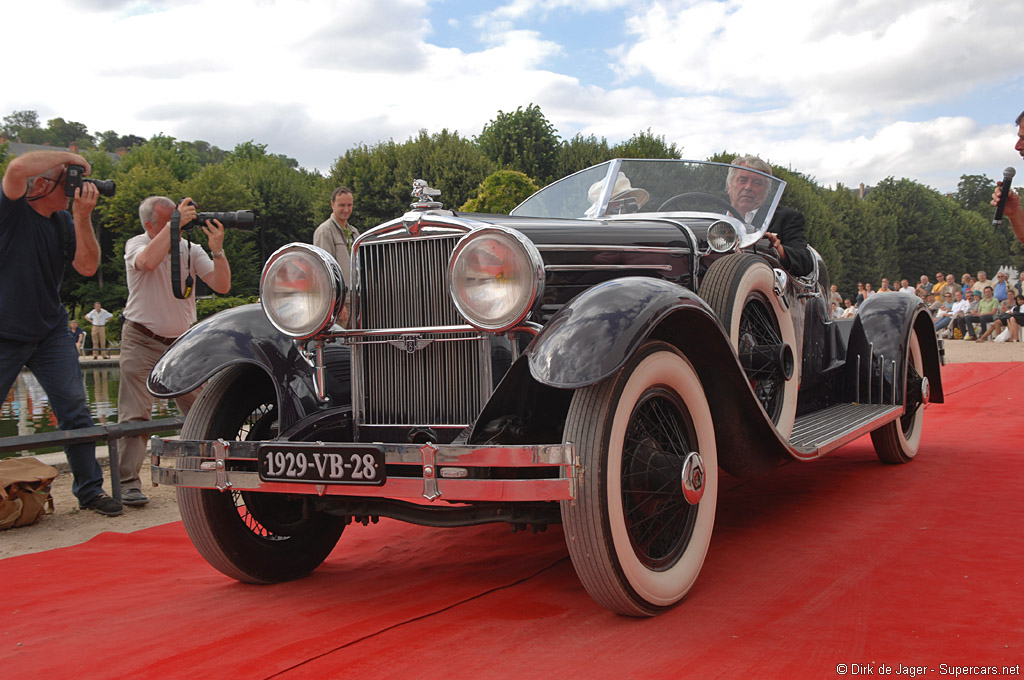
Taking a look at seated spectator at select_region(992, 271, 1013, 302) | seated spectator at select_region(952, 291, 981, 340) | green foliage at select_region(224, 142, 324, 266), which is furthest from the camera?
green foliage at select_region(224, 142, 324, 266)

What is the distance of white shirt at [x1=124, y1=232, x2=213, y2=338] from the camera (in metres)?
5.04

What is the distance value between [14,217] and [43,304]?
51 cm

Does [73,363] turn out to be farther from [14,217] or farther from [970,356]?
[970,356]

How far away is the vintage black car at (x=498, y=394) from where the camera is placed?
2488 mm

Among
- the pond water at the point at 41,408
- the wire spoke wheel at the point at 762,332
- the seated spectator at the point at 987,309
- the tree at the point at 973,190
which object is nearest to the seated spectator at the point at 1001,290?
the seated spectator at the point at 987,309

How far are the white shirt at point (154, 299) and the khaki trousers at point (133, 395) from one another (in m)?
0.11

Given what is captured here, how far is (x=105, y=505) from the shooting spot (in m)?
4.70

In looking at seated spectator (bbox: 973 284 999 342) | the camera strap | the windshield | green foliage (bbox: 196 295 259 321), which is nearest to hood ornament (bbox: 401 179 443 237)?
the windshield

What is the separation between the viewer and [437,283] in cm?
302

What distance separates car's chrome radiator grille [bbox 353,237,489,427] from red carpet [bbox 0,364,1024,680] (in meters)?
0.69

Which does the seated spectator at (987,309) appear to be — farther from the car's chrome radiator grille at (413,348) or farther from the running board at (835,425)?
the car's chrome radiator grille at (413,348)

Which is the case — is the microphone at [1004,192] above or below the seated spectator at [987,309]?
above

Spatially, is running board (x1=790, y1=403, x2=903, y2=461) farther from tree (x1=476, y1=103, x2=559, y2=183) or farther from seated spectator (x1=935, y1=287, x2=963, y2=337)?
tree (x1=476, y1=103, x2=559, y2=183)

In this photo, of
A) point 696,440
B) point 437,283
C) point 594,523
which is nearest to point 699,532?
point 696,440
